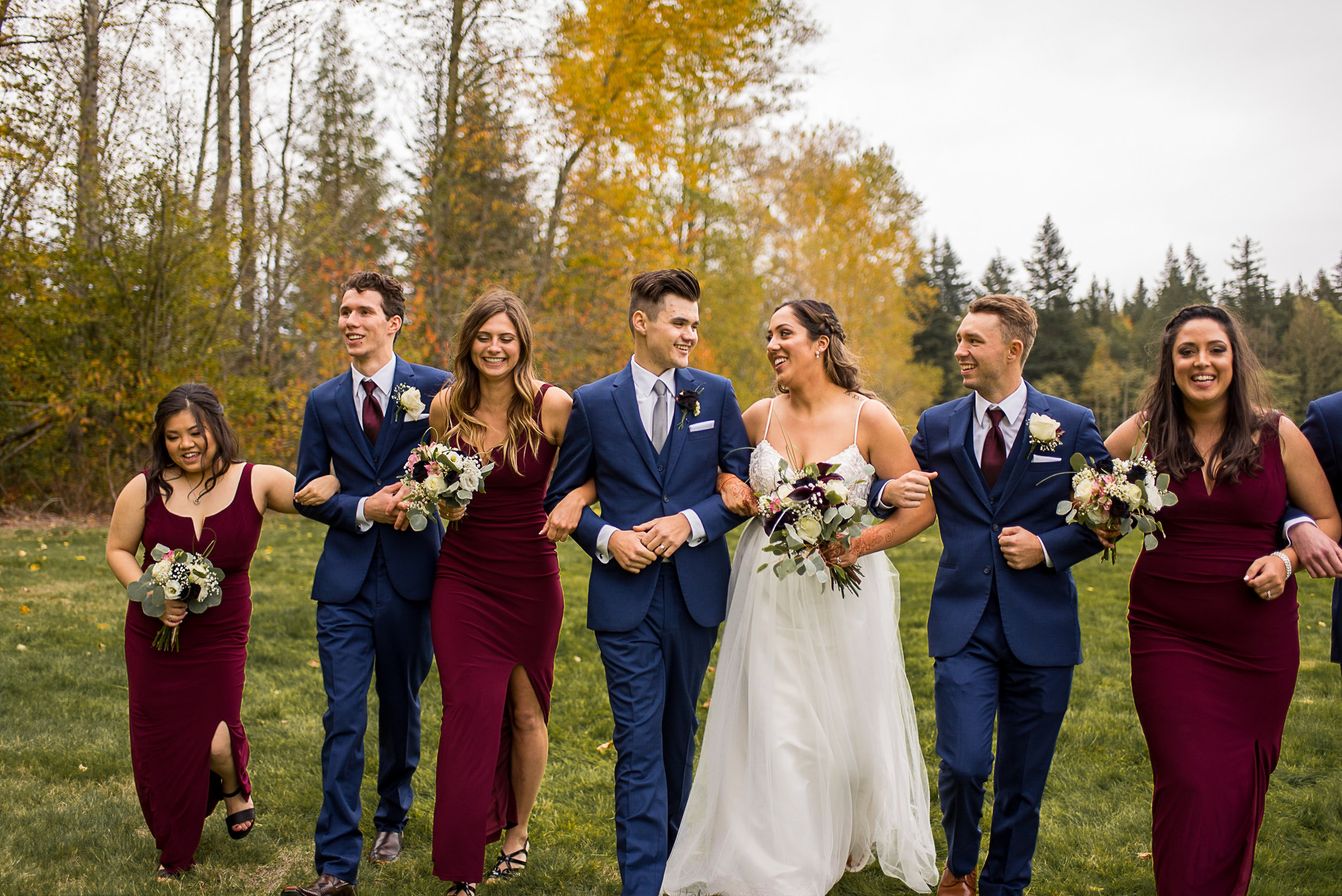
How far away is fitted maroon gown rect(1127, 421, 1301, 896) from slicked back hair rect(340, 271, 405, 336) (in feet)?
12.2

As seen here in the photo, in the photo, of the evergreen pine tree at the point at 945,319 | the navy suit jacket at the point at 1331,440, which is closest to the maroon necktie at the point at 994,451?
the navy suit jacket at the point at 1331,440

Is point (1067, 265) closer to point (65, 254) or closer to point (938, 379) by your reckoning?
point (938, 379)

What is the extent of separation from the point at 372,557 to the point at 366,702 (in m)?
0.67

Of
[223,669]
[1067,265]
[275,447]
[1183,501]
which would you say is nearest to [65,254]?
[275,447]

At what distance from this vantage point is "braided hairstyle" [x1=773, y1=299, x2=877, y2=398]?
455cm

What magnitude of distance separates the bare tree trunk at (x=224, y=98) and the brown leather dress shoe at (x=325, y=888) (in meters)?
13.6

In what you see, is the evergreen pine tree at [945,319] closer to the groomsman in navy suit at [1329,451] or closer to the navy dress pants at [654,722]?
the groomsman in navy suit at [1329,451]

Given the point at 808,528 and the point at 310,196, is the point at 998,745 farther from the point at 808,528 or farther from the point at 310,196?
the point at 310,196

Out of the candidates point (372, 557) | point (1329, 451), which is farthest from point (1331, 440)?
point (372, 557)

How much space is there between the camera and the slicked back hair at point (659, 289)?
4.29m

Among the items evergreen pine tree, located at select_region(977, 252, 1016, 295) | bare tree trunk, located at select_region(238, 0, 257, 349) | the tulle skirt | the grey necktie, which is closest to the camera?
the tulle skirt

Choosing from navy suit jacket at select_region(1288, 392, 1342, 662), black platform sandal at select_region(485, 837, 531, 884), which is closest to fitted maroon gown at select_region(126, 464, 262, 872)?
black platform sandal at select_region(485, 837, 531, 884)

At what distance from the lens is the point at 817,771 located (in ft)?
14.0

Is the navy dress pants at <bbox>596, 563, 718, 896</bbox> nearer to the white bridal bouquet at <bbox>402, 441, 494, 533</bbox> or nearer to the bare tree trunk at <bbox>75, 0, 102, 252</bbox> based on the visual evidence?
the white bridal bouquet at <bbox>402, 441, 494, 533</bbox>
